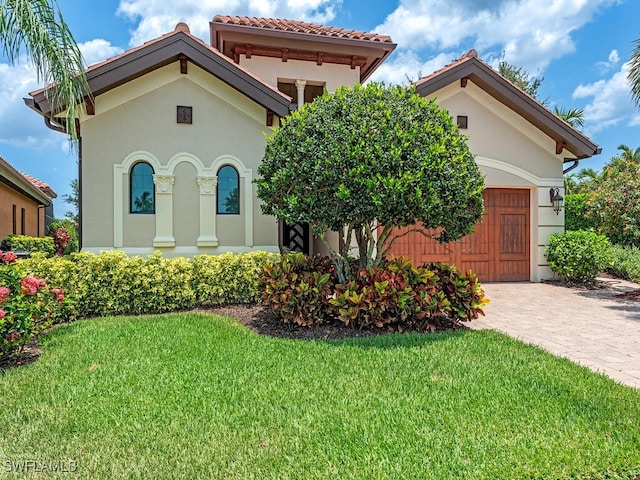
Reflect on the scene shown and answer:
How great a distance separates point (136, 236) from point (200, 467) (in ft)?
23.5

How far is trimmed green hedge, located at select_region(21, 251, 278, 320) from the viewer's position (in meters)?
7.24

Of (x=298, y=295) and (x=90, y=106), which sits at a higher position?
(x=90, y=106)

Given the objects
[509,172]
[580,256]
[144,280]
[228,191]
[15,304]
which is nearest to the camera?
[15,304]

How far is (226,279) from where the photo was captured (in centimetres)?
809

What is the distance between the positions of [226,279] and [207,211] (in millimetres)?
1985

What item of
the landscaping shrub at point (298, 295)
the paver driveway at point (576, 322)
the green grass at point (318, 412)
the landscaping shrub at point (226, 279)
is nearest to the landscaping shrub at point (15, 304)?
the green grass at point (318, 412)

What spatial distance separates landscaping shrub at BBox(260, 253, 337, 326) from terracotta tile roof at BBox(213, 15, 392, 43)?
7.20m

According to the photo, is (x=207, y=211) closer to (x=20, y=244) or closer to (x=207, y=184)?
(x=207, y=184)

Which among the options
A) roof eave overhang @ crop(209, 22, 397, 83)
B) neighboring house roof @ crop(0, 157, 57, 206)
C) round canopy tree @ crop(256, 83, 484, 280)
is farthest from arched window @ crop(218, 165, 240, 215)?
neighboring house roof @ crop(0, 157, 57, 206)

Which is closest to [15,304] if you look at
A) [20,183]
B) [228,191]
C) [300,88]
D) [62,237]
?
[228,191]

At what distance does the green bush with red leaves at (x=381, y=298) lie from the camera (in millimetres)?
6141

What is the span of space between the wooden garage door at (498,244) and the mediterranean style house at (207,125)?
629 millimetres

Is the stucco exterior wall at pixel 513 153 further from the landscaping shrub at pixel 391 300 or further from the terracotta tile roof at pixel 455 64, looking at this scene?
the landscaping shrub at pixel 391 300

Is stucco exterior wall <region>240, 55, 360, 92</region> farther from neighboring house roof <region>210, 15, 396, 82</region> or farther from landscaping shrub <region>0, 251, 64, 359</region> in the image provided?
landscaping shrub <region>0, 251, 64, 359</region>
